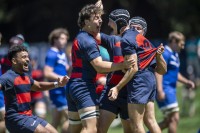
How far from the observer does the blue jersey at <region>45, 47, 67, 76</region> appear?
1336 cm

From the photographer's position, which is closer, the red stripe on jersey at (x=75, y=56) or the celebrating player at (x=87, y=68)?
the celebrating player at (x=87, y=68)

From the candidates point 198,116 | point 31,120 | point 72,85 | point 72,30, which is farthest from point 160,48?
point 72,30

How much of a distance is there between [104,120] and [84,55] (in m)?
1.01

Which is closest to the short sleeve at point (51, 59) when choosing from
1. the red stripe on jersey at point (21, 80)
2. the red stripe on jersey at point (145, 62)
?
the red stripe on jersey at point (21, 80)

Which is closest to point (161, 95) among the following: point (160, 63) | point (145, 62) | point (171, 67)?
point (171, 67)

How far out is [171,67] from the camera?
13.0 m

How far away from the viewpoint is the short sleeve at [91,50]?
9.38 m

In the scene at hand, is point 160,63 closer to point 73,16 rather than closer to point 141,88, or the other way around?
point 141,88

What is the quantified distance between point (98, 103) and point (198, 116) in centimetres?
962

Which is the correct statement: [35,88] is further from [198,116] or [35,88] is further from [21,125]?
[198,116]

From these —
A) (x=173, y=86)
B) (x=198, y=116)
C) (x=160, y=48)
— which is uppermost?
(x=160, y=48)

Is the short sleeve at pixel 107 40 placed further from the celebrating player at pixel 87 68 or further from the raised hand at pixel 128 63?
the raised hand at pixel 128 63

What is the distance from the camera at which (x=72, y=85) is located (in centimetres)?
967

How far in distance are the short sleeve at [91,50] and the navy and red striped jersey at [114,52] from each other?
1.81 ft
